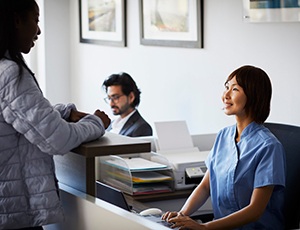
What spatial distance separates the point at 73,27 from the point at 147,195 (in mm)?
3415

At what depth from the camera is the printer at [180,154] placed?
3217 mm

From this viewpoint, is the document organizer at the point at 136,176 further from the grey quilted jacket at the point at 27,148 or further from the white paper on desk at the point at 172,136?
the grey quilted jacket at the point at 27,148

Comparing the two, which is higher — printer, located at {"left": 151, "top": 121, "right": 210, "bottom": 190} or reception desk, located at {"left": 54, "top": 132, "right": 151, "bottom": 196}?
reception desk, located at {"left": 54, "top": 132, "right": 151, "bottom": 196}

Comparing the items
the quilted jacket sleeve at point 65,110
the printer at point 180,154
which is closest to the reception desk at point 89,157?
the quilted jacket sleeve at point 65,110

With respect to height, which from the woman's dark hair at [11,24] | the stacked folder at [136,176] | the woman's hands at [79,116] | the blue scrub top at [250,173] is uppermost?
the woman's dark hair at [11,24]

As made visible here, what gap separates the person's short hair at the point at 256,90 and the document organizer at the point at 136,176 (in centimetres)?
90

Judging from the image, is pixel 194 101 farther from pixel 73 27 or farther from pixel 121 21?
pixel 73 27

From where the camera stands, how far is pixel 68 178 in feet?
7.18

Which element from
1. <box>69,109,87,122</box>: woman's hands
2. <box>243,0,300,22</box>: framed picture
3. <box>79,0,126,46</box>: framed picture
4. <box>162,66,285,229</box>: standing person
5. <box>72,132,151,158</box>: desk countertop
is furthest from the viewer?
<box>79,0,126,46</box>: framed picture

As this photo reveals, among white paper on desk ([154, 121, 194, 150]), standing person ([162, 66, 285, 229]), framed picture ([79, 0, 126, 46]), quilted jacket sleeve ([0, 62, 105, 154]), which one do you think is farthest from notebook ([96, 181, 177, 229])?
framed picture ([79, 0, 126, 46])

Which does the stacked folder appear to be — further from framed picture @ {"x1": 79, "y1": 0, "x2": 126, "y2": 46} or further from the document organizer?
framed picture @ {"x1": 79, "y1": 0, "x2": 126, "y2": 46}

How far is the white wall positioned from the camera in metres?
3.60

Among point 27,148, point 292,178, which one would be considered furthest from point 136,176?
point 27,148

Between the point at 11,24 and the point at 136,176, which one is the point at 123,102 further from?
the point at 11,24
